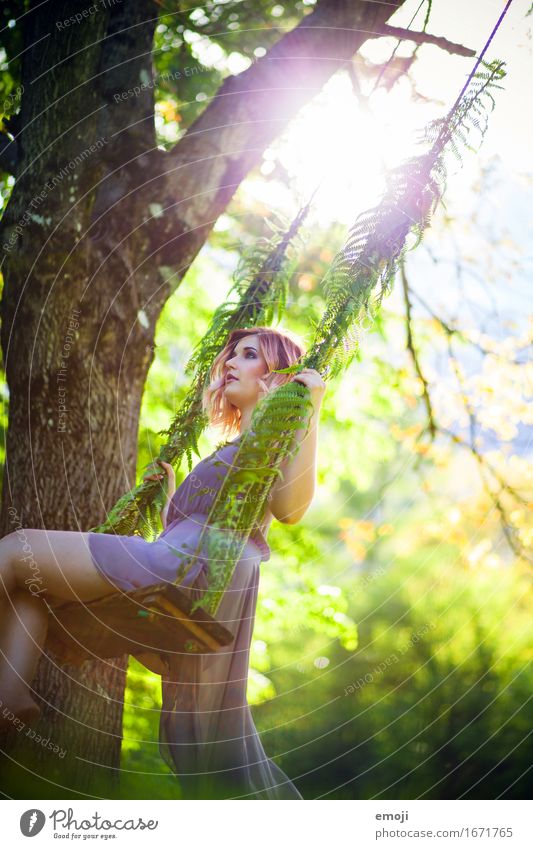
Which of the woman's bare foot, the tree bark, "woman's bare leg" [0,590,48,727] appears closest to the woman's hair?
the tree bark

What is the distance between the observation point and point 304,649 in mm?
5629

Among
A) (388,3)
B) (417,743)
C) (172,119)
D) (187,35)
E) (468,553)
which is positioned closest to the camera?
(388,3)

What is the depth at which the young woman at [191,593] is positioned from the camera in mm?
1504

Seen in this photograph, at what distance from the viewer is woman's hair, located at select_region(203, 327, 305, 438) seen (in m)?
1.88

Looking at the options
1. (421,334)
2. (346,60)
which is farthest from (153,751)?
(346,60)

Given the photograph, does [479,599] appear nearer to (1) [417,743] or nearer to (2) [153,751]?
(1) [417,743]

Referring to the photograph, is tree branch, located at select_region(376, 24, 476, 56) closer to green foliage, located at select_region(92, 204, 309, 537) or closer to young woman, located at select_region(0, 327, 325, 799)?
green foliage, located at select_region(92, 204, 309, 537)

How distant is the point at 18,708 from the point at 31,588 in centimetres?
24

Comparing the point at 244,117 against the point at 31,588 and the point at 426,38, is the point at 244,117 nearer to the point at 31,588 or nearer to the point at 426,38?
the point at 426,38

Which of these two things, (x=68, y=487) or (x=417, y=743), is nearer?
(x=68, y=487)

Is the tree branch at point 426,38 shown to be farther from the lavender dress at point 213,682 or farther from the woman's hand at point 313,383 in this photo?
the lavender dress at point 213,682

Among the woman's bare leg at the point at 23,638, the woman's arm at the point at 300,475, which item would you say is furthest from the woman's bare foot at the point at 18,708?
the woman's arm at the point at 300,475

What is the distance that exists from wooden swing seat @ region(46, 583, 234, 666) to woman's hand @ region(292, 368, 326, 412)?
500mm

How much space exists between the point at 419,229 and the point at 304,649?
14.7 feet
